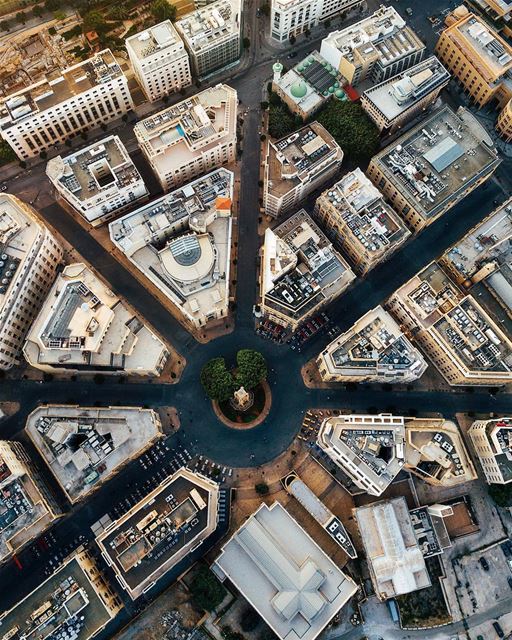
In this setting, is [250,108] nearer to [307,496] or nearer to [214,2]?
[214,2]

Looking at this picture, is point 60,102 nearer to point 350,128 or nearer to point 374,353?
point 350,128

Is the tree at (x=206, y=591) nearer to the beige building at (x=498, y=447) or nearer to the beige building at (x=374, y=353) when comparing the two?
the beige building at (x=374, y=353)

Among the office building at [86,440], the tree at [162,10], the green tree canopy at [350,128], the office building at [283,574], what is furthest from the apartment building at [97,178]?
the office building at [283,574]

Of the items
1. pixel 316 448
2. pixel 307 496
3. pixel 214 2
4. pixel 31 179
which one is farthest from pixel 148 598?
pixel 214 2

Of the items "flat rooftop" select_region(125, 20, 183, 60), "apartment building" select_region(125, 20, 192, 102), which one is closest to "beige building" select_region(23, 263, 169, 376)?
"apartment building" select_region(125, 20, 192, 102)

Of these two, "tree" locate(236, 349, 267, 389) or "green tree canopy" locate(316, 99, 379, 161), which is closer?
"tree" locate(236, 349, 267, 389)

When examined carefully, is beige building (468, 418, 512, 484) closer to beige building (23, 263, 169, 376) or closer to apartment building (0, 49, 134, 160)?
beige building (23, 263, 169, 376)

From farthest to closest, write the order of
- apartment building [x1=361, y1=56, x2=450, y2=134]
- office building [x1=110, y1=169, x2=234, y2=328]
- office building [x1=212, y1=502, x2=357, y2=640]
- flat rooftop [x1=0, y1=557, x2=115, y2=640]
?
apartment building [x1=361, y1=56, x2=450, y2=134] < office building [x1=110, y1=169, x2=234, y2=328] < office building [x1=212, y1=502, x2=357, y2=640] < flat rooftop [x1=0, y1=557, x2=115, y2=640]
